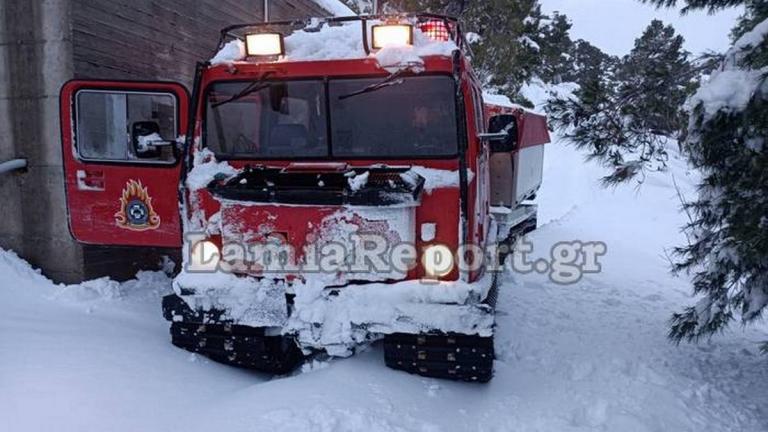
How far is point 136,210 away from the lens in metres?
4.29

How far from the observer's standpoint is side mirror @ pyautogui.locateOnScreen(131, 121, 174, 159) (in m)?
4.16

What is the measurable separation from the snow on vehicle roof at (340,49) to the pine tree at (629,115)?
132cm

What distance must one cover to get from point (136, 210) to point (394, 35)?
2.32 m

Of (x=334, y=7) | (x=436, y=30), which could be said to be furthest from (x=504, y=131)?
(x=334, y=7)

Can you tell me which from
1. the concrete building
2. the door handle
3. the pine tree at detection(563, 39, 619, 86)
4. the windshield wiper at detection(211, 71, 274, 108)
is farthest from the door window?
the pine tree at detection(563, 39, 619, 86)

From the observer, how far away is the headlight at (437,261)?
12.7 feet

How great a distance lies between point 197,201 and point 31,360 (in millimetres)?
1471

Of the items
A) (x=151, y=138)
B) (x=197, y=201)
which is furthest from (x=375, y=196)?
(x=151, y=138)

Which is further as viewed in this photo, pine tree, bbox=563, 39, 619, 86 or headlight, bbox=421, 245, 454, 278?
pine tree, bbox=563, 39, 619, 86

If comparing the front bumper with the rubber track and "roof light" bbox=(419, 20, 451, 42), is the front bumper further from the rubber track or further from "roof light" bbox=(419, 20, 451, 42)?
"roof light" bbox=(419, 20, 451, 42)

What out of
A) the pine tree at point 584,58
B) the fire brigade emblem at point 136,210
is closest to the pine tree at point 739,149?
the fire brigade emblem at point 136,210

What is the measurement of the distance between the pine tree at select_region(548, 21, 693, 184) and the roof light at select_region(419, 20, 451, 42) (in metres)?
1.18

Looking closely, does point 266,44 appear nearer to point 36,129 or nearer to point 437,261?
point 437,261

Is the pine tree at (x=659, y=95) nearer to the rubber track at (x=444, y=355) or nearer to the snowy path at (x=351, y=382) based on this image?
the snowy path at (x=351, y=382)
